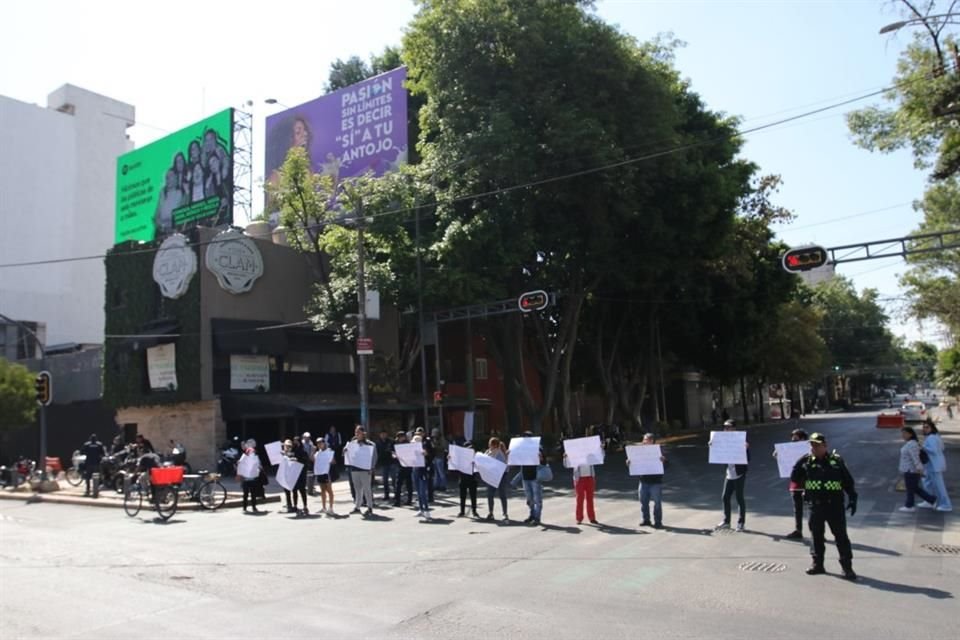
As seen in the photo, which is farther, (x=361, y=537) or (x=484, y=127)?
(x=484, y=127)

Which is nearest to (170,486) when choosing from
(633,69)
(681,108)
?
(633,69)

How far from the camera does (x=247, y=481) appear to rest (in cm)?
1858

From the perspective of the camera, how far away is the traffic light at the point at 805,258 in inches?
752

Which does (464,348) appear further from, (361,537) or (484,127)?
(361,537)

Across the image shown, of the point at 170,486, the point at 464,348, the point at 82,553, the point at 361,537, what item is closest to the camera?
the point at 82,553

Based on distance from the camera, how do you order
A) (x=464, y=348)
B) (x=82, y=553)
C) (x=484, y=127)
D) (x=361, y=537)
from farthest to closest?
(x=464, y=348) → (x=484, y=127) → (x=361, y=537) → (x=82, y=553)

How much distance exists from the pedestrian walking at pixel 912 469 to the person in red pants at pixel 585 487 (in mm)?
5698

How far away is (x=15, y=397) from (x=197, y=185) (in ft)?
41.5

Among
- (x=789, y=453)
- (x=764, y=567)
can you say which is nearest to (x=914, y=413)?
(x=789, y=453)

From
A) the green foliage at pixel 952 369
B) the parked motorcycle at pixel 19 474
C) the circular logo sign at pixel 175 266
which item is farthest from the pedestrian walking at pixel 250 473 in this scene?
the green foliage at pixel 952 369

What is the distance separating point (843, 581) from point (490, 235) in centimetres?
1923

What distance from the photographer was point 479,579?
934 cm

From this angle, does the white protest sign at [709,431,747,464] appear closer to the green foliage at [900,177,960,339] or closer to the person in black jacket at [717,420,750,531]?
the person in black jacket at [717,420,750,531]

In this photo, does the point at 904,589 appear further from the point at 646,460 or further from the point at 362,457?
the point at 362,457
